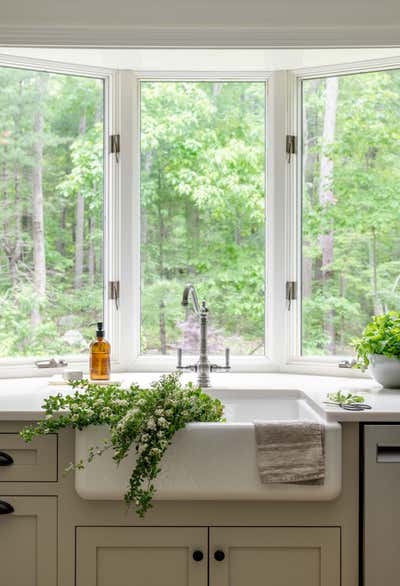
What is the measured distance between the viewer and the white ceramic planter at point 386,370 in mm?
2471

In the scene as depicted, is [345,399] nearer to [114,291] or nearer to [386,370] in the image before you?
[386,370]

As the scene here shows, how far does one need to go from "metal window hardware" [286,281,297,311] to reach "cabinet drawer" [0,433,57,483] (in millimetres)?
1193

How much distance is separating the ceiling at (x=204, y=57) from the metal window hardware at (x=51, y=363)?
1.23m

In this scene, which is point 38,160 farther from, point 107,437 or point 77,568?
point 77,568

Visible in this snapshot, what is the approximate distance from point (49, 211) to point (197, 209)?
621 millimetres

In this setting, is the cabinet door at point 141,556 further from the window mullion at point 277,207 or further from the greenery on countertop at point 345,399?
the window mullion at point 277,207

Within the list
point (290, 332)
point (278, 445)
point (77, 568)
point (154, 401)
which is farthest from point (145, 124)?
point (77, 568)

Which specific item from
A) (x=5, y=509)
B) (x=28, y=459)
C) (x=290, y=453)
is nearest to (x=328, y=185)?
(x=290, y=453)

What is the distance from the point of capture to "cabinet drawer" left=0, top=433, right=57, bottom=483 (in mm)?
2166

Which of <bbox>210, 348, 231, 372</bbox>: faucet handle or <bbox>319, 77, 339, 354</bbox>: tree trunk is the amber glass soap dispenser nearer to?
<bbox>210, 348, 231, 372</bbox>: faucet handle

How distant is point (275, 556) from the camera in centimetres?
215
